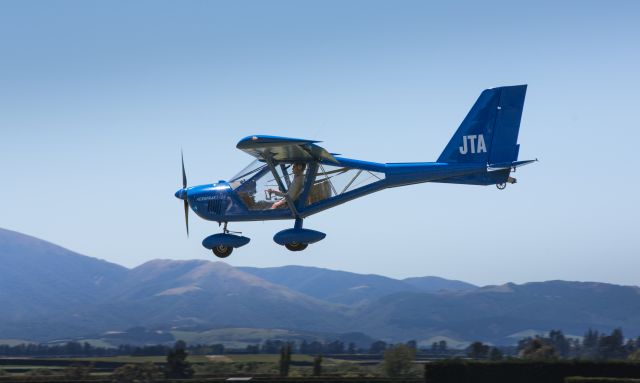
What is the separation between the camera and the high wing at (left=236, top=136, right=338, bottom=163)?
33.6 meters

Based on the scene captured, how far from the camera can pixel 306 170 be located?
3688 centimetres

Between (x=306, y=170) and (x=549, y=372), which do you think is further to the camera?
(x=549, y=372)

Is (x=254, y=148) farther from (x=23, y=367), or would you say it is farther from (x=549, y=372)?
(x=23, y=367)

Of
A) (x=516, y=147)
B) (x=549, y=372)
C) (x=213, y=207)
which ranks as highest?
(x=516, y=147)

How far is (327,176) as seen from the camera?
37438 mm

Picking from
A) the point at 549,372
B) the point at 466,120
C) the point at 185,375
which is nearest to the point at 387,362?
the point at 185,375

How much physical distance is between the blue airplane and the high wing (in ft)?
0.13

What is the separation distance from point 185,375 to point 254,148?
2294 inches

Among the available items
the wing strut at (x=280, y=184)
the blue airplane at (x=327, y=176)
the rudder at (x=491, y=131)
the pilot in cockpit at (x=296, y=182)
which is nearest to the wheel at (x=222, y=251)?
the blue airplane at (x=327, y=176)

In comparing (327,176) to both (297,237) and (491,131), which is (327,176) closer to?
(297,237)

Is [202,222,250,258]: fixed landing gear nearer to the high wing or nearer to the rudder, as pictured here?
the high wing

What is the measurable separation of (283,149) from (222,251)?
17.1ft

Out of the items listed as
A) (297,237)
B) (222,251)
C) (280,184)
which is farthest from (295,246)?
(222,251)

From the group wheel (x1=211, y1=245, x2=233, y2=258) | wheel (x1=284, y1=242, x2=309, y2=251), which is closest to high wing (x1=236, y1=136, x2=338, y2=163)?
wheel (x1=284, y1=242, x2=309, y2=251)
